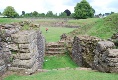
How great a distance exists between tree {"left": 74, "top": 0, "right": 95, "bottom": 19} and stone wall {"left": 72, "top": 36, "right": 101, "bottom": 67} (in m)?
63.7

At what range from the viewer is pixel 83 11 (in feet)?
263

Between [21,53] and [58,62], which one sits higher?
[21,53]

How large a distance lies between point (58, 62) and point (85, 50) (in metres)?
→ 2.53

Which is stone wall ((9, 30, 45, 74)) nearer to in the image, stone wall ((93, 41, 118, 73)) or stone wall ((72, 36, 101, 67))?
stone wall ((93, 41, 118, 73))

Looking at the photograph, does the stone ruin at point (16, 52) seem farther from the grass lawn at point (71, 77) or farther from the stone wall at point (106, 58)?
the stone wall at point (106, 58)

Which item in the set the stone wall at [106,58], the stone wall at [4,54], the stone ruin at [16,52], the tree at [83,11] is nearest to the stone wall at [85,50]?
the stone wall at [106,58]

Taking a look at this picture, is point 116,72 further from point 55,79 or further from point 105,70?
A: point 55,79

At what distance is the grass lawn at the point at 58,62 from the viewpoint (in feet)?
52.6

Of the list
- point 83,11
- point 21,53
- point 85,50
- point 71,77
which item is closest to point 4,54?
point 21,53

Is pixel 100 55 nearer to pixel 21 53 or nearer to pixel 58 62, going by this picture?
pixel 21 53

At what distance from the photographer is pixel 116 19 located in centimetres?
2342

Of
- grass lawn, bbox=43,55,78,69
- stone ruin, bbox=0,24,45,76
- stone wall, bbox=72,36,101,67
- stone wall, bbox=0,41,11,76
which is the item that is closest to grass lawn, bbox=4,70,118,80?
stone ruin, bbox=0,24,45,76

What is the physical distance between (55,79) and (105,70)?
98.5 inches

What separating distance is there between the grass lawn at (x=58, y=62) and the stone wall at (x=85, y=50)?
67 centimetres
